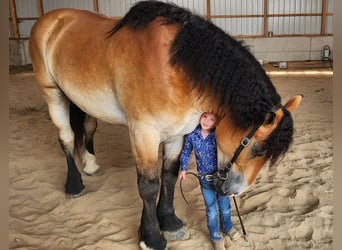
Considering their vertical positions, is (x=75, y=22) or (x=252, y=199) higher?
(x=75, y=22)

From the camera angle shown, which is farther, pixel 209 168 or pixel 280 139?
pixel 209 168

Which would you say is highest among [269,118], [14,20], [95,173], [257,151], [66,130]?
[14,20]

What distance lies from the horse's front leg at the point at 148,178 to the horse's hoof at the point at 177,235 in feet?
0.43

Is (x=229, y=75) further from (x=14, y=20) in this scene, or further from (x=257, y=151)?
(x=14, y=20)

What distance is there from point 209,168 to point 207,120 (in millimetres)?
294

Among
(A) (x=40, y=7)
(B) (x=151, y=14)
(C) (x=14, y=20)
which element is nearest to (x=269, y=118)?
(B) (x=151, y=14)

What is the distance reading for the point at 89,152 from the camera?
3.15 metres

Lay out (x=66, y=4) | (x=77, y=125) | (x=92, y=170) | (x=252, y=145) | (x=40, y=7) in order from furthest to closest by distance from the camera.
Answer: (x=66, y=4) < (x=40, y=7) < (x=92, y=170) < (x=77, y=125) < (x=252, y=145)

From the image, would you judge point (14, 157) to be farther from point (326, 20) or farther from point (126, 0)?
point (326, 20)

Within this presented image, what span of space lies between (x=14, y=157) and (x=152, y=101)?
91.7 inches

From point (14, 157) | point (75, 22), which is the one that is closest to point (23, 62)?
point (14, 157)

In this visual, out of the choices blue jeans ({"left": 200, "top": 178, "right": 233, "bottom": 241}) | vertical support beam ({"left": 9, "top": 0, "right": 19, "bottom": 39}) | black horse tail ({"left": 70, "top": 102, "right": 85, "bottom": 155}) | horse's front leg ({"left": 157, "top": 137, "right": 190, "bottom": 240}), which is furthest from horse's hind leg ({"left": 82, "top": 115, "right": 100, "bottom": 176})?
vertical support beam ({"left": 9, "top": 0, "right": 19, "bottom": 39})

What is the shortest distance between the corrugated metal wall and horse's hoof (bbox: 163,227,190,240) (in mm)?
8526

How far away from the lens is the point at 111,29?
2.06m
